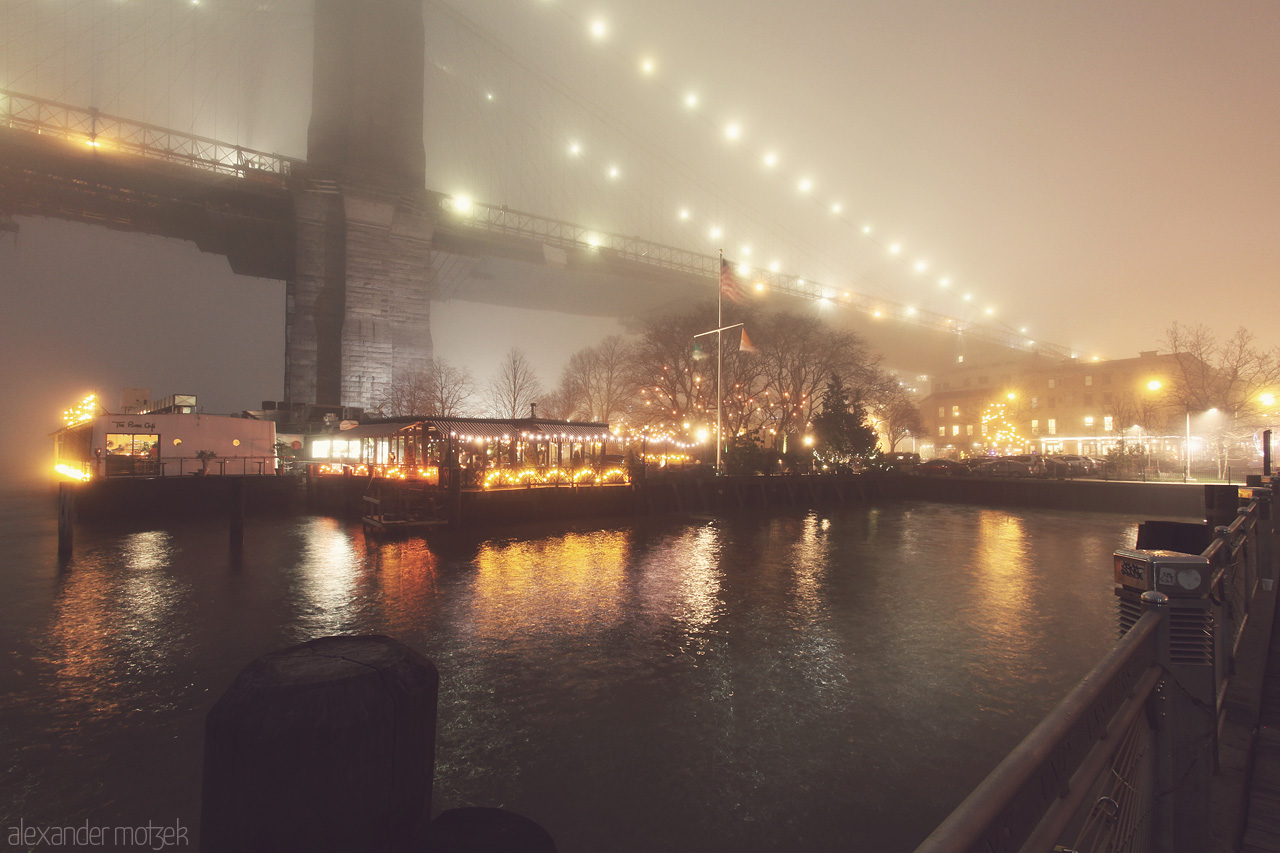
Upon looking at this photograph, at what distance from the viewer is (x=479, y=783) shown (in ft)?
13.8

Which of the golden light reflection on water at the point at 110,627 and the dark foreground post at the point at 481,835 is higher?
the dark foreground post at the point at 481,835

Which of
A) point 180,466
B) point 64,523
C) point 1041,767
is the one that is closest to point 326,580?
point 64,523

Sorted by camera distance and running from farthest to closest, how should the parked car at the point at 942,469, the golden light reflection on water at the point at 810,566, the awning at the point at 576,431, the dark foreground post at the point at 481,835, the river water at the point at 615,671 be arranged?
the parked car at the point at 942,469
the awning at the point at 576,431
the golden light reflection on water at the point at 810,566
the river water at the point at 615,671
the dark foreground post at the point at 481,835

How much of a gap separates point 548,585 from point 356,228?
42.1 metres

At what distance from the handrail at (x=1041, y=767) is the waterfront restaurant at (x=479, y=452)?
57.9 feet

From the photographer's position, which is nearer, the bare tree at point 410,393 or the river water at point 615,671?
the river water at point 615,671

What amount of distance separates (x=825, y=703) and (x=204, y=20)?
10408cm

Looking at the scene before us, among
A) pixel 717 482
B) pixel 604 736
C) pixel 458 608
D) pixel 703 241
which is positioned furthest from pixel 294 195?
pixel 703 241

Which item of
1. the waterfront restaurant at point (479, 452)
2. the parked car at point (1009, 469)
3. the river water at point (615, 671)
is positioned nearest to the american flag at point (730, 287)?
the waterfront restaurant at point (479, 452)

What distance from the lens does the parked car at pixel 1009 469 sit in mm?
35906

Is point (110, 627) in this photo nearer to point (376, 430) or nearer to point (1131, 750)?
point (1131, 750)

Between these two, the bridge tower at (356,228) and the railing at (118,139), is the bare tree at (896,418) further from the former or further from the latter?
the railing at (118,139)

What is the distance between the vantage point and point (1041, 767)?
1392 mm

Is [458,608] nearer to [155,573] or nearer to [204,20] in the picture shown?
[155,573]
